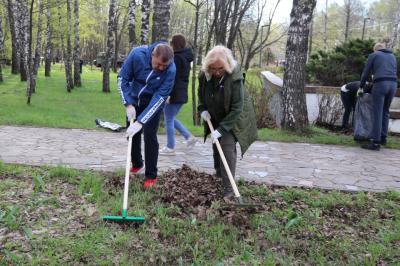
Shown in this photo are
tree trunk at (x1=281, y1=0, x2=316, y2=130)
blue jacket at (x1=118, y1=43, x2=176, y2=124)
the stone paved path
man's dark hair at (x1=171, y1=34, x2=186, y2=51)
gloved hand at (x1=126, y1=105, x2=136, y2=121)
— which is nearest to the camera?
blue jacket at (x1=118, y1=43, x2=176, y2=124)

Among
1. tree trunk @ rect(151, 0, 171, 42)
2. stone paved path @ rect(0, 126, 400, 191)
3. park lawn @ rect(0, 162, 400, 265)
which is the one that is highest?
tree trunk @ rect(151, 0, 171, 42)

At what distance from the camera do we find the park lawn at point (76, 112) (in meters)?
8.91

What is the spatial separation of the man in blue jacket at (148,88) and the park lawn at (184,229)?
51cm

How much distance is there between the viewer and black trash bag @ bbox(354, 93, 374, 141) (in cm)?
836

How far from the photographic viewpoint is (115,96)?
17766 millimetres

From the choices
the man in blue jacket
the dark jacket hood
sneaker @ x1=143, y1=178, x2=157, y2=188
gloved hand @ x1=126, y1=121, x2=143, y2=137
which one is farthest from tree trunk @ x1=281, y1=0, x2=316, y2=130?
gloved hand @ x1=126, y1=121, x2=143, y2=137

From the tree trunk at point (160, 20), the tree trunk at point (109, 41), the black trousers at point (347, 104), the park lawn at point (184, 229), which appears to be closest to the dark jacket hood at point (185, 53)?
the tree trunk at point (160, 20)

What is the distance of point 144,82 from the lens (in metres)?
5.11

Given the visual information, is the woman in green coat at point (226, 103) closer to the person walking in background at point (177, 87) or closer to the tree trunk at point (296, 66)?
the person walking in background at point (177, 87)

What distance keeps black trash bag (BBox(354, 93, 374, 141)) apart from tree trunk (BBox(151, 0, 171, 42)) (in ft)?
13.2

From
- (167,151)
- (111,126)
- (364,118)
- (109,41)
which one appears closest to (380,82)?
(364,118)

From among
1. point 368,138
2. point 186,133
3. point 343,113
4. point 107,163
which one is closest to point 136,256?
point 107,163

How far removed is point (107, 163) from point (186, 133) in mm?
1647

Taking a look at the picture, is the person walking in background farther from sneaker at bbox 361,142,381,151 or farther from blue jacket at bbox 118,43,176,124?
sneaker at bbox 361,142,381,151
